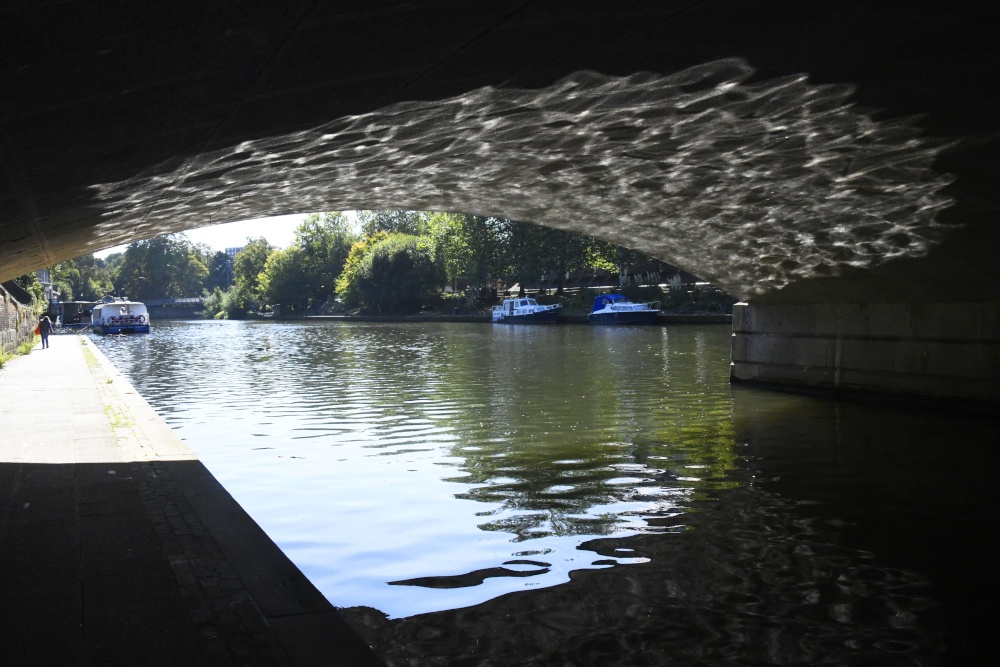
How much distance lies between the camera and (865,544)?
752cm

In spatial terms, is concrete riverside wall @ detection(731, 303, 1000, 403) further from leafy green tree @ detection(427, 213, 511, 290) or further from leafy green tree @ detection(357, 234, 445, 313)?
leafy green tree @ detection(357, 234, 445, 313)

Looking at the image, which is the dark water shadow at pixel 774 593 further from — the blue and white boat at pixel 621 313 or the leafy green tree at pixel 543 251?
the leafy green tree at pixel 543 251

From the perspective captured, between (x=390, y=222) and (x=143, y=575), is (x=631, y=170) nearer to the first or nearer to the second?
(x=143, y=575)

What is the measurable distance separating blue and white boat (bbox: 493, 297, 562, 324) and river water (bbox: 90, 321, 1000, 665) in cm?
4993

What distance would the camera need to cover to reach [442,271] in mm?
93250

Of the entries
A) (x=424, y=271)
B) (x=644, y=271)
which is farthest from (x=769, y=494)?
(x=424, y=271)

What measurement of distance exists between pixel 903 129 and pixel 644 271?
235 feet

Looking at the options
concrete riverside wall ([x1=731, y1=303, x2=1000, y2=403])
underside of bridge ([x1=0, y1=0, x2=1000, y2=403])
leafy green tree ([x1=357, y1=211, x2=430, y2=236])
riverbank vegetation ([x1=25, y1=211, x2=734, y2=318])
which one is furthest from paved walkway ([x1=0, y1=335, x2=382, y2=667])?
leafy green tree ([x1=357, y1=211, x2=430, y2=236])

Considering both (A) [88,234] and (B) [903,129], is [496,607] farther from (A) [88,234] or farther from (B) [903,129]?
(A) [88,234]

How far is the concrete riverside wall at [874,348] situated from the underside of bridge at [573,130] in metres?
0.06

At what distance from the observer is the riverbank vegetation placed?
76375 mm

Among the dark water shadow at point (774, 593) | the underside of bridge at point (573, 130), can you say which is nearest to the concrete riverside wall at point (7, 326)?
the underside of bridge at point (573, 130)

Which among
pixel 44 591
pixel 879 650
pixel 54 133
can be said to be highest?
pixel 54 133

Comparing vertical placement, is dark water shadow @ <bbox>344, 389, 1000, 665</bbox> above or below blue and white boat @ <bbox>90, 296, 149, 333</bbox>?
below
